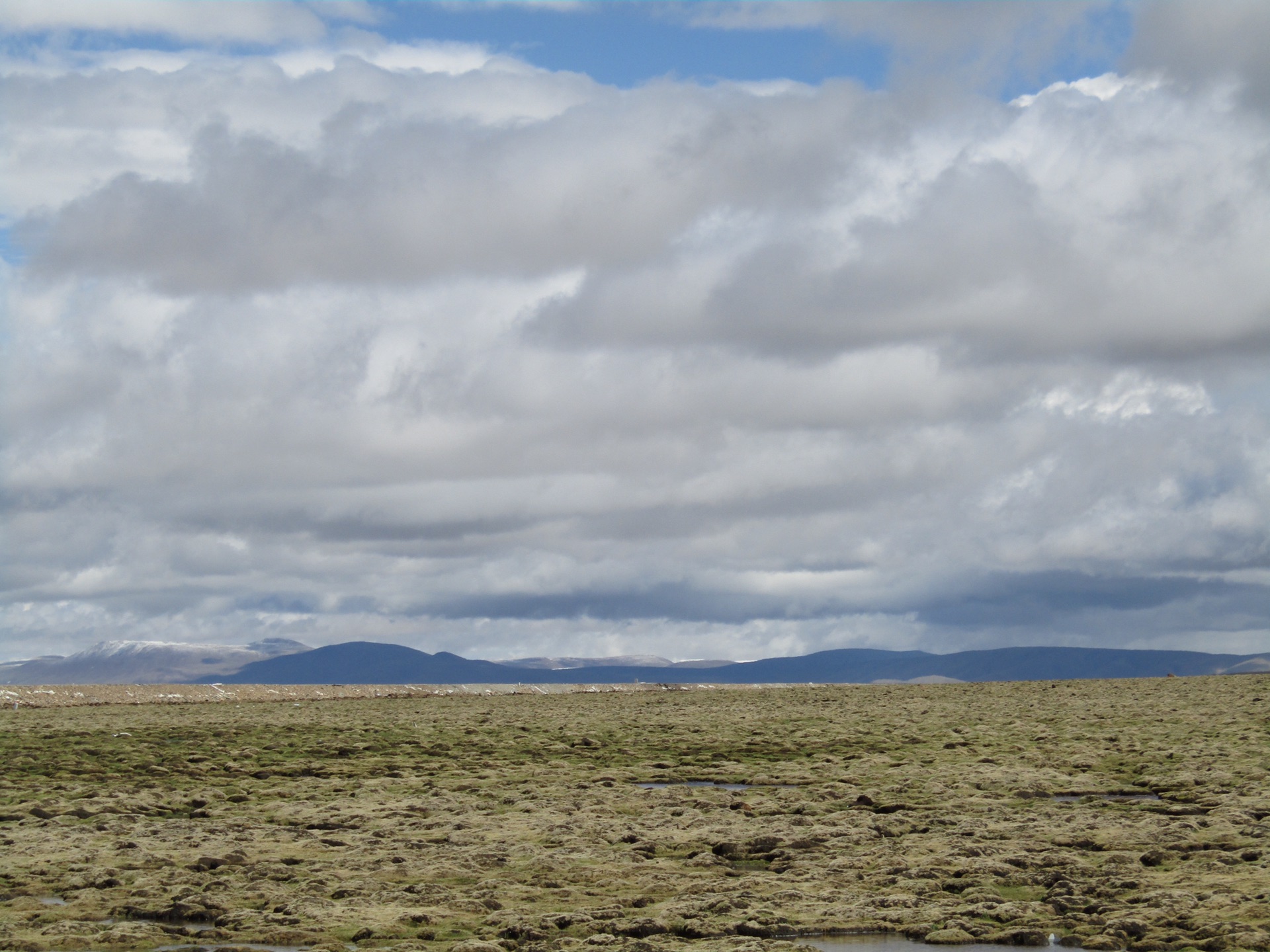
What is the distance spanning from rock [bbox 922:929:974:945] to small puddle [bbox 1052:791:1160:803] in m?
13.2

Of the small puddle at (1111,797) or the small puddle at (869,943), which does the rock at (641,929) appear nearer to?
the small puddle at (869,943)

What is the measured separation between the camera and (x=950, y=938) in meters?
18.1

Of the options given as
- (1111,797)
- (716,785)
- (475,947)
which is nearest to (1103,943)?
(475,947)

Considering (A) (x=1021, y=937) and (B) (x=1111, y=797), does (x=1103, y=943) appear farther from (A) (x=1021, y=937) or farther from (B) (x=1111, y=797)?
(B) (x=1111, y=797)

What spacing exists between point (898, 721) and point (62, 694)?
229 feet

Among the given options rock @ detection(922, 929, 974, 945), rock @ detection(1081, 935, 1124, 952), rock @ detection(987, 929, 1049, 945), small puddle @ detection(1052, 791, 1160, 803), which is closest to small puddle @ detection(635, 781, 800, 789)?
small puddle @ detection(1052, 791, 1160, 803)

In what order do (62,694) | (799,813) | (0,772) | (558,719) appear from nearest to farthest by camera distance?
(799,813)
(0,772)
(558,719)
(62,694)

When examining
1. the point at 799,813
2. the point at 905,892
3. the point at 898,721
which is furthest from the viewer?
the point at 898,721

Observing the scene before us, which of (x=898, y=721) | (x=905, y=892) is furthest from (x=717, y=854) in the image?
(x=898, y=721)

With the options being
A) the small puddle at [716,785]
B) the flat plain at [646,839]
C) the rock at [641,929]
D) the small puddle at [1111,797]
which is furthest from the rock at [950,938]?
the small puddle at [716,785]

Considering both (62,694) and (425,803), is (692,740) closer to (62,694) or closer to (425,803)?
(425,803)

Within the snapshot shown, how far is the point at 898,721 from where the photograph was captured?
2272 inches

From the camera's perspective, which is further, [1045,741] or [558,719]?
[558,719]

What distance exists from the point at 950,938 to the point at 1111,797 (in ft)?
49.9
